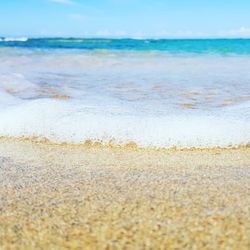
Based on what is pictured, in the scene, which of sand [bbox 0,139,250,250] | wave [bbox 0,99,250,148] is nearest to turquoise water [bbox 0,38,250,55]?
wave [bbox 0,99,250,148]

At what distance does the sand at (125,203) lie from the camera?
2.05 m

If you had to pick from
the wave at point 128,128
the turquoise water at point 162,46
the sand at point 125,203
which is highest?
the turquoise water at point 162,46

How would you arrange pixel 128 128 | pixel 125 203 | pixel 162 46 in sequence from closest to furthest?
1. pixel 125 203
2. pixel 128 128
3. pixel 162 46

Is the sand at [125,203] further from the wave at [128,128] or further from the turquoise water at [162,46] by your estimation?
the turquoise water at [162,46]

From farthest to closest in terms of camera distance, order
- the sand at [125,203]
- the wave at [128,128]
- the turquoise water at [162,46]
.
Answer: the turquoise water at [162,46]
the wave at [128,128]
the sand at [125,203]


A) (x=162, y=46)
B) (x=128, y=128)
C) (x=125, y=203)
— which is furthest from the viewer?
(x=162, y=46)

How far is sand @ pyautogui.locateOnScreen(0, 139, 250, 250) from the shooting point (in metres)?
2.05

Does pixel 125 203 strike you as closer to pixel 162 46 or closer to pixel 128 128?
pixel 128 128

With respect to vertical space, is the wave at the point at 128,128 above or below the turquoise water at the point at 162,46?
below

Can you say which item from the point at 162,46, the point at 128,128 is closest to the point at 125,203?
the point at 128,128

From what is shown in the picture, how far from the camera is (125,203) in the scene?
2.42 m

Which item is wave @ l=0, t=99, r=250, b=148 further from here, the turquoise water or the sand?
the turquoise water

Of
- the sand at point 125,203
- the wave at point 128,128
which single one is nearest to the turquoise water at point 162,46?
the wave at point 128,128

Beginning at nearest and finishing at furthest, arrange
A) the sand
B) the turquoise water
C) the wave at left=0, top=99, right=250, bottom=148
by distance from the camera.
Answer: the sand < the wave at left=0, top=99, right=250, bottom=148 < the turquoise water
